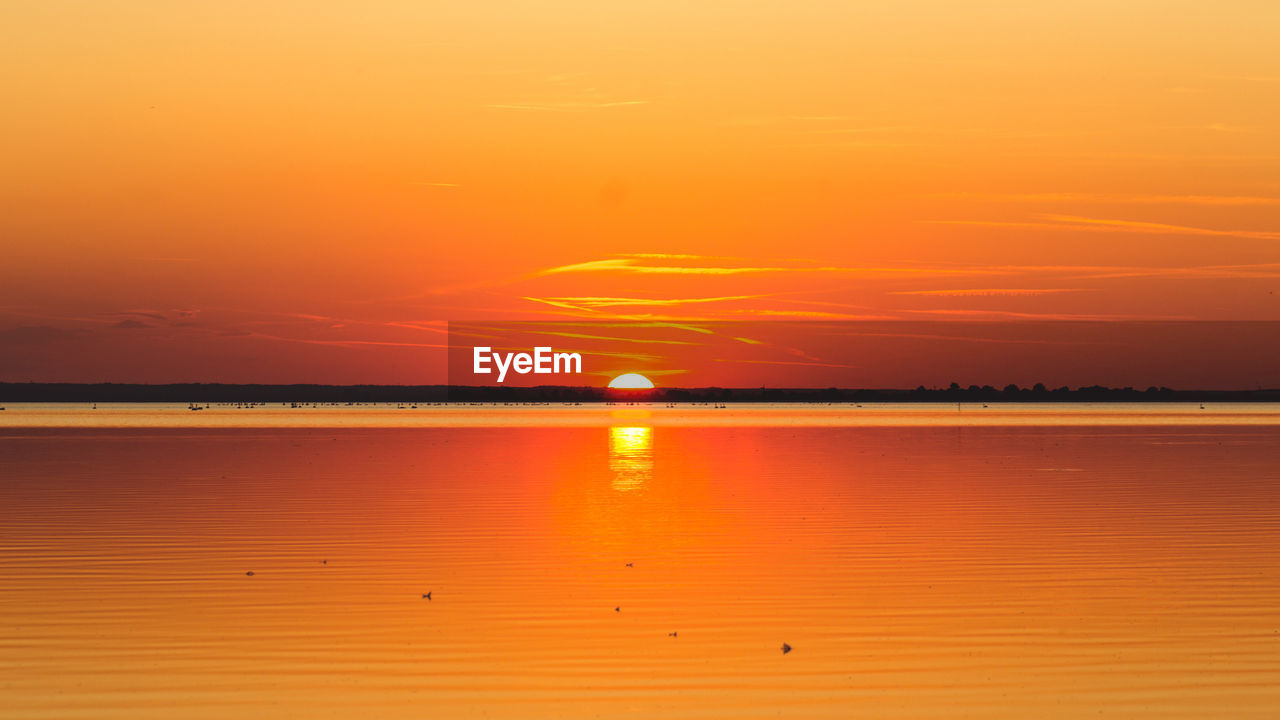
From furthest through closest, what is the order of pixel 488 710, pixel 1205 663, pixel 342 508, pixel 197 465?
pixel 197 465
pixel 342 508
pixel 1205 663
pixel 488 710

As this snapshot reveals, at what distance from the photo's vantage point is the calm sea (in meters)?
11.9

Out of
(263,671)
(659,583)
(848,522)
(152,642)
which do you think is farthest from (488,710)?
(848,522)

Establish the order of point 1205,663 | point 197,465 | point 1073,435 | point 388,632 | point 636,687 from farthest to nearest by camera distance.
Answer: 1. point 1073,435
2. point 197,465
3. point 388,632
4. point 1205,663
5. point 636,687

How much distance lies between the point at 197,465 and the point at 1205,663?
32.5m

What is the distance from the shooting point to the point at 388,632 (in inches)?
568

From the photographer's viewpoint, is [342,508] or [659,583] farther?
[342,508]

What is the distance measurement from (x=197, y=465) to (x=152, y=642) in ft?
88.4

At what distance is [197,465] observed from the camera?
39.5 m

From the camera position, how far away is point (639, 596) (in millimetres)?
16578

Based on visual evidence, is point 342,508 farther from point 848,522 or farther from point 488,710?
point 488,710

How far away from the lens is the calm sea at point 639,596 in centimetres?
1186

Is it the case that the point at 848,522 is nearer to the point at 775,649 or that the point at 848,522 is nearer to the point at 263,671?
the point at 775,649

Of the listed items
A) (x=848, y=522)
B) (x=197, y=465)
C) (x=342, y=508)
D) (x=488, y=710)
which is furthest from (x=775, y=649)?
(x=197, y=465)

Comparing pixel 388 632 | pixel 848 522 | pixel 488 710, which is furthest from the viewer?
pixel 848 522
